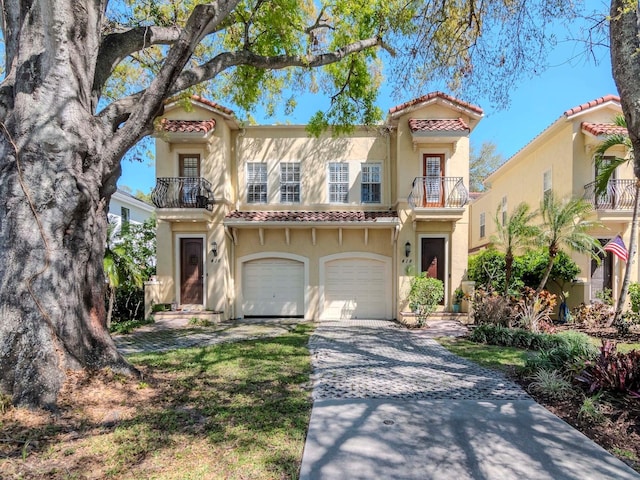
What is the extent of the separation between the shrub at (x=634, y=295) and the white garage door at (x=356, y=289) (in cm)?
808

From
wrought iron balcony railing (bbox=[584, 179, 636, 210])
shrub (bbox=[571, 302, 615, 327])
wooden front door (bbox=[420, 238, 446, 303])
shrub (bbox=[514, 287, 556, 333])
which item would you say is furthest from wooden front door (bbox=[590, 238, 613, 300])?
wooden front door (bbox=[420, 238, 446, 303])

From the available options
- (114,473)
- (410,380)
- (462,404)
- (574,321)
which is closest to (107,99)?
(114,473)

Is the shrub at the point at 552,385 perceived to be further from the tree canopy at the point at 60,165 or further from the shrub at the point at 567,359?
the tree canopy at the point at 60,165

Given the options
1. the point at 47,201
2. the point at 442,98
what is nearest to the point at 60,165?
the point at 47,201

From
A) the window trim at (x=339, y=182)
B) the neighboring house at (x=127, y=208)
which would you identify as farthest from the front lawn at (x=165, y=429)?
the neighboring house at (x=127, y=208)

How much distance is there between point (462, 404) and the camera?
4523 millimetres

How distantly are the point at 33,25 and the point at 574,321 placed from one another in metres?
15.2

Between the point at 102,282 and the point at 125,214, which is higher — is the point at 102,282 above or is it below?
below

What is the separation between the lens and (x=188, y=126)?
1163 centimetres

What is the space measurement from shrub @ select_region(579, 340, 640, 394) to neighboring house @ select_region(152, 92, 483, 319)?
23.8ft

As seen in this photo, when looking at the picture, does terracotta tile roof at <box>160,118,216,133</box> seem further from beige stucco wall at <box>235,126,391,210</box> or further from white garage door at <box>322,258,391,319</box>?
white garage door at <box>322,258,391,319</box>

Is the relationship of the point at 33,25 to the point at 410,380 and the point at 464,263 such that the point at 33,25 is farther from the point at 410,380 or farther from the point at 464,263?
the point at 464,263

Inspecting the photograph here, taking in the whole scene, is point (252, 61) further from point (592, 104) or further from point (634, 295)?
point (634, 295)

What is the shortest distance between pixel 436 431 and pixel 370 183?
33.6 feet
